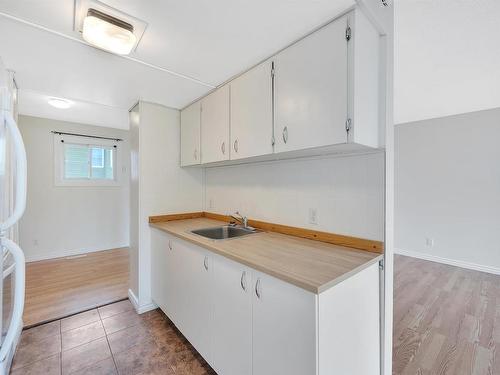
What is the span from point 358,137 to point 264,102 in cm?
71

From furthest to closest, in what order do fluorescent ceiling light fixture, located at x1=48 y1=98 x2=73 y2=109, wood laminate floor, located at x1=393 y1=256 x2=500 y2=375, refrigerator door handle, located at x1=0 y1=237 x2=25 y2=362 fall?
fluorescent ceiling light fixture, located at x1=48 y1=98 x2=73 y2=109
wood laminate floor, located at x1=393 y1=256 x2=500 y2=375
refrigerator door handle, located at x1=0 y1=237 x2=25 y2=362

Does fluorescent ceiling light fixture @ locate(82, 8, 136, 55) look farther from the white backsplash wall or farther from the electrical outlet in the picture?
the electrical outlet

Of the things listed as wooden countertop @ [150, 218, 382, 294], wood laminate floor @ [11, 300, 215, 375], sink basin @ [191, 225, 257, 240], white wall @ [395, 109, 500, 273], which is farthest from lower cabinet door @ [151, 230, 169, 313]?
white wall @ [395, 109, 500, 273]

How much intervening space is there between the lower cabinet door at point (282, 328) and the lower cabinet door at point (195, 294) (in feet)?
1.48

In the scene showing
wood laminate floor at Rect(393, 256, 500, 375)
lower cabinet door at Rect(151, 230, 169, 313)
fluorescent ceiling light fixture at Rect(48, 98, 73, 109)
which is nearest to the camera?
wood laminate floor at Rect(393, 256, 500, 375)

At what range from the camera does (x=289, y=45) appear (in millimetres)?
1431

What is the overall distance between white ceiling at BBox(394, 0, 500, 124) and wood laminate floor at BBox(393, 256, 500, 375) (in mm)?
2376

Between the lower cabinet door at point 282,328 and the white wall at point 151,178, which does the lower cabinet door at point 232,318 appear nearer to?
the lower cabinet door at point 282,328

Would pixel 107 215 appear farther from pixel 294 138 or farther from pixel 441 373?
pixel 441 373

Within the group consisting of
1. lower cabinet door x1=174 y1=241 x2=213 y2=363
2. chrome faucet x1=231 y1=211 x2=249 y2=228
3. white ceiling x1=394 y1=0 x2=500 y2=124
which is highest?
white ceiling x1=394 y1=0 x2=500 y2=124

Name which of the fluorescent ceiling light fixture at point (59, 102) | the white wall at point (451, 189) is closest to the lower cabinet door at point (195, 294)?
the fluorescent ceiling light fixture at point (59, 102)

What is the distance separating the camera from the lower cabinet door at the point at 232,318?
1.21 meters

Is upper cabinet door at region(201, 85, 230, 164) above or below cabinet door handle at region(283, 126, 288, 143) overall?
above

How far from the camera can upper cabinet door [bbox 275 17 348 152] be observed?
1.19m
